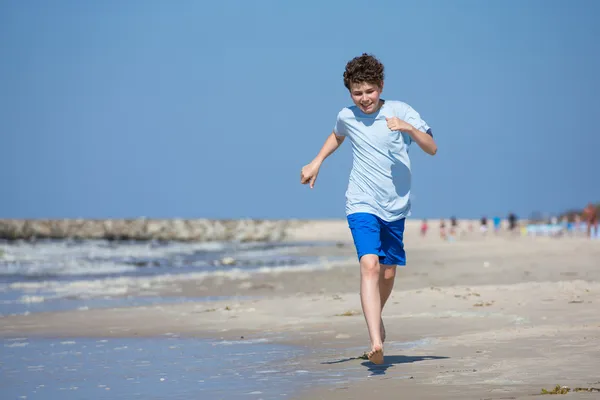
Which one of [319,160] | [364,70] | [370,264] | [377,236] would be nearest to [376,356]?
[370,264]

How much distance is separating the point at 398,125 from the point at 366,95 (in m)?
0.33

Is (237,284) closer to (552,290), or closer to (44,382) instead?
(552,290)

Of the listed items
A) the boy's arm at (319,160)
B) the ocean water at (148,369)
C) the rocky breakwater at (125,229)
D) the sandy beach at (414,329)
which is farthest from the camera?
the rocky breakwater at (125,229)

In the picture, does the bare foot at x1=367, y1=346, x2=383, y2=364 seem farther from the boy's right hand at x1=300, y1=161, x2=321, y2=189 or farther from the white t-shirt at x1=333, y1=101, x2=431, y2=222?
the boy's right hand at x1=300, y1=161, x2=321, y2=189

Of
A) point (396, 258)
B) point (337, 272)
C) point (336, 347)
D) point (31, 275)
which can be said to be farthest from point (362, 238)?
point (31, 275)

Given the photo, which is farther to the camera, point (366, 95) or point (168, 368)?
point (168, 368)

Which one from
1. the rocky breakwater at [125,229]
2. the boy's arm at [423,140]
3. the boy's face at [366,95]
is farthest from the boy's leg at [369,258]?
the rocky breakwater at [125,229]

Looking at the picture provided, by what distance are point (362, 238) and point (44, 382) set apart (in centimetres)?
216

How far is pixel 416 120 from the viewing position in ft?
19.5

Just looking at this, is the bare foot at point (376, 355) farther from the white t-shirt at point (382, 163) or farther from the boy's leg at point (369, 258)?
the white t-shirt at point (382, 163)

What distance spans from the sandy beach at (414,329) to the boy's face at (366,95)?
1621 mm

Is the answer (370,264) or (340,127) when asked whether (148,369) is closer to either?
(370,264)

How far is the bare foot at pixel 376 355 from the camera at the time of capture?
5.59 m

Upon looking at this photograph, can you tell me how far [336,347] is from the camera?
7.04 m
